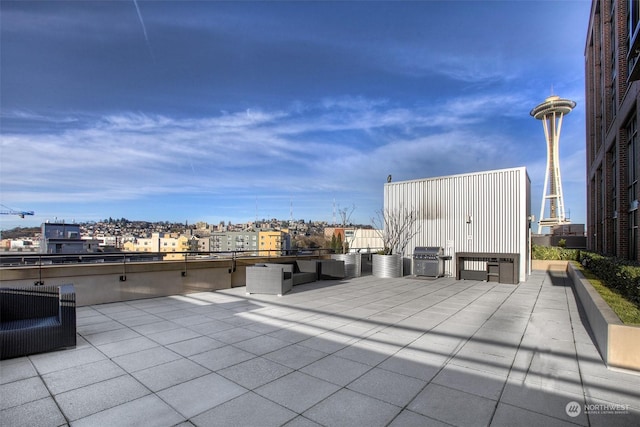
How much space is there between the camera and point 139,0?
8109mm

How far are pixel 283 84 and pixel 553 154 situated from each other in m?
56.1

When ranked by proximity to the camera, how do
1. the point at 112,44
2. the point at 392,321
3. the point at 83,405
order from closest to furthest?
the point at 83,405
the point at 392,321
the point at 112,44

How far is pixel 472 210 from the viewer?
10.7 m

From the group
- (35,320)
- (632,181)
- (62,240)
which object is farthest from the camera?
(632,181)

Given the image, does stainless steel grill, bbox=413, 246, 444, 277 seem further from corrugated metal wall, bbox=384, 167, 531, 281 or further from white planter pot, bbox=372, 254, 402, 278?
corrugated metal wall, bbox=384, 167, 531, 281

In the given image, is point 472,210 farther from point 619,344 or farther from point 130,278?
point 130,278

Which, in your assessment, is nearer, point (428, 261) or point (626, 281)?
point (626, 281)

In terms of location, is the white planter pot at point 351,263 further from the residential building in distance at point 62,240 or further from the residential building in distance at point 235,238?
the residential building in distance at point 235,238

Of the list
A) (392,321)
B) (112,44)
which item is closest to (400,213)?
(392,321)

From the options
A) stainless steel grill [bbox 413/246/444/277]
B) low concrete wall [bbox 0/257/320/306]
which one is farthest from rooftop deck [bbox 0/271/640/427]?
stainless steel grill [bbox 413/246/444/277]

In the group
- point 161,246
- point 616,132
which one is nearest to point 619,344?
point 161,246

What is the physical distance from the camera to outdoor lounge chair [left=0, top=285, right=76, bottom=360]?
3.33 metres

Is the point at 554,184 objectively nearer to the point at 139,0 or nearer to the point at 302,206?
the point at 302,206

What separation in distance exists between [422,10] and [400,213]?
22.0 feet
